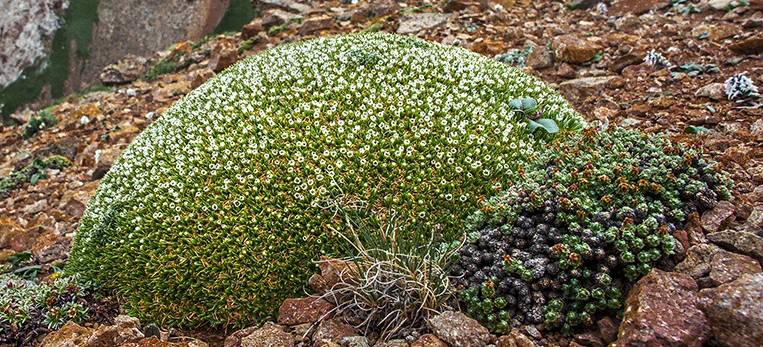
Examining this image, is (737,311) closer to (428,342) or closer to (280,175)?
(428,342)

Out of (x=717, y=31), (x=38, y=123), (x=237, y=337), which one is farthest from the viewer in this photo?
(x=38, y=123)

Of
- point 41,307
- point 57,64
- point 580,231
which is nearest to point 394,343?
point 580,231

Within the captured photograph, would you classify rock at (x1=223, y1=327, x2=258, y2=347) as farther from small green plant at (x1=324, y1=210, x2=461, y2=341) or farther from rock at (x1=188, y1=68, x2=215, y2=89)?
rock at (x1=188, y1=68, x2=215, y2=89)

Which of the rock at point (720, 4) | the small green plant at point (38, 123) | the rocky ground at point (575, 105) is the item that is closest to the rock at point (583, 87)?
the rocky ground at point (575, 105)

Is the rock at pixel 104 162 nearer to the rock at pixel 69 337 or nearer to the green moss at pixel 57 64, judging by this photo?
the rock at pixel 69 337

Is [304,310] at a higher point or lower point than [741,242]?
lower

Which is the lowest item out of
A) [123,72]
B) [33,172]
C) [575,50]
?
[33,172]

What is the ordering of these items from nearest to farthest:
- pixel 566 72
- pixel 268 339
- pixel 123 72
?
pixel 268 339 < pixel 566 72 < pixel 123 72
